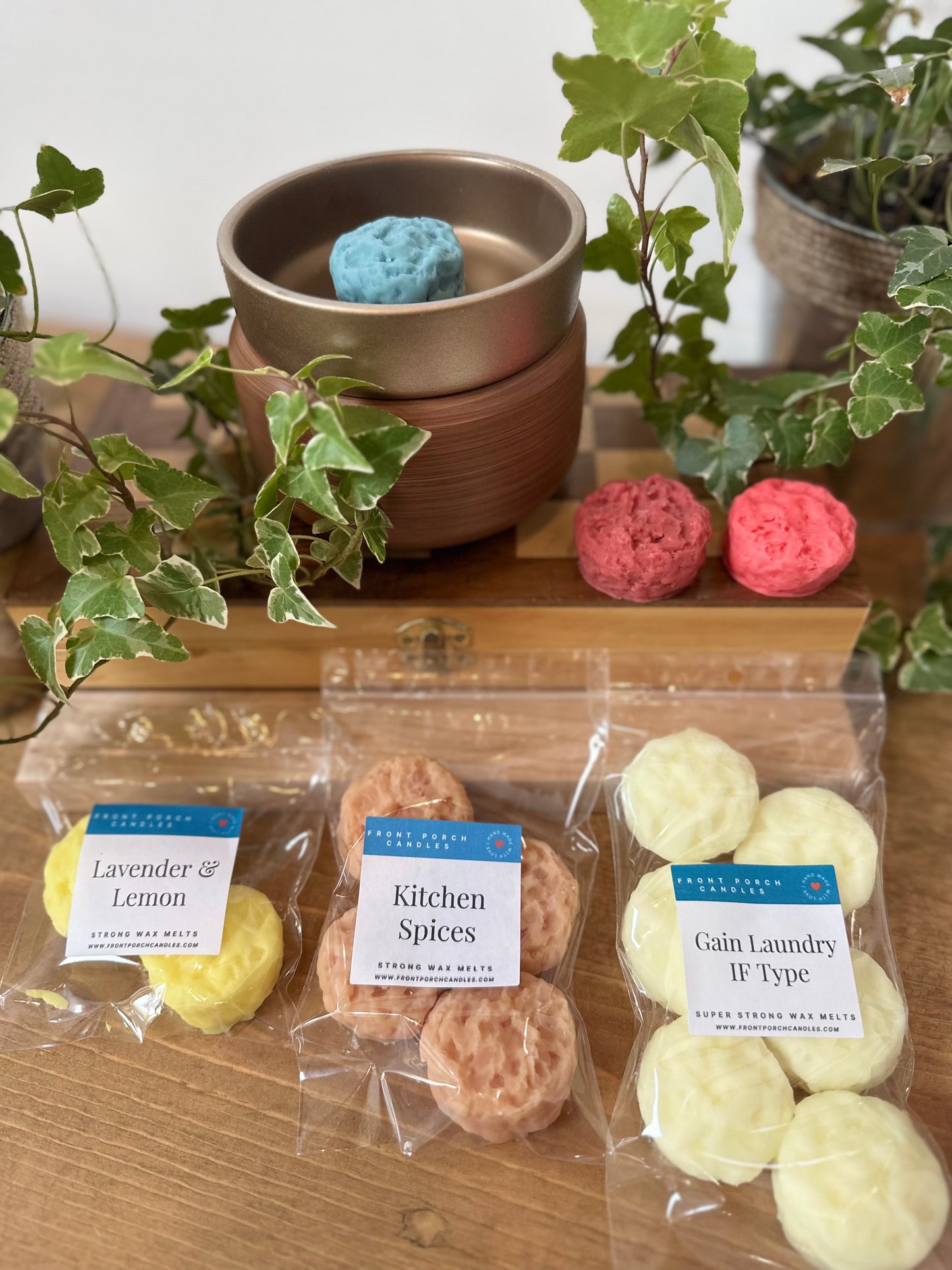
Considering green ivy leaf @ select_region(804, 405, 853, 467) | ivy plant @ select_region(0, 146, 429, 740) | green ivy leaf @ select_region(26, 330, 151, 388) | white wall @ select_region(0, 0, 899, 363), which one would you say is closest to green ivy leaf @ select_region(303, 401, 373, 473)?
ivy plant @ select_region(0, 146, 429, 740)

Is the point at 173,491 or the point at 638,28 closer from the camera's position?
the point at 638,28

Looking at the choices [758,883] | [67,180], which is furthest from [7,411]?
[758,883]

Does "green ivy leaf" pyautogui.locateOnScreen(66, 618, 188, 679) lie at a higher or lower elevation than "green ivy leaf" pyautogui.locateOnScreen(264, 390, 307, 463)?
lower

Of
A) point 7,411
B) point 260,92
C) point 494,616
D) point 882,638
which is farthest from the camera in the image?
point 260,92

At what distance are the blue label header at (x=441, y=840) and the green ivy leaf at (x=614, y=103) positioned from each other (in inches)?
20.9

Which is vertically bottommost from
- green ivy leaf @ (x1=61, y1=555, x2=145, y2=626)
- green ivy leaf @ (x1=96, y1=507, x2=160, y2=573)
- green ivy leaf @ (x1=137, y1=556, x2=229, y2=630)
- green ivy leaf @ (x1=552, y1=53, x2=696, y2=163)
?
green ivy leaf @ (x1=137, y1=556, x2=229, y2=630)

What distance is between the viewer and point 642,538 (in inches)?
31.2

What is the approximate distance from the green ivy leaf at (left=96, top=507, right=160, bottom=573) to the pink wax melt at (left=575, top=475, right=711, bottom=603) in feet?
1.24

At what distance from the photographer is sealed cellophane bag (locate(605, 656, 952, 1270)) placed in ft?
1.94

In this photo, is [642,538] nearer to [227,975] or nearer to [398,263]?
[398,263]

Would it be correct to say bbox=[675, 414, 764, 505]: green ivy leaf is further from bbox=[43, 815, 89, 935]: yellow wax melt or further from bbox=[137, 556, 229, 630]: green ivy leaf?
bbox=[43, 815, 89, 935]: yellow wax melt

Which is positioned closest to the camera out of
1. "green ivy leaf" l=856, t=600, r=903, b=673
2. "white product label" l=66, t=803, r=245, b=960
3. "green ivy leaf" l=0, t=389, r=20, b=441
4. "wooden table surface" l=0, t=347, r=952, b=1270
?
"green ivy leaf" l=0, t=389, r=20, b=441

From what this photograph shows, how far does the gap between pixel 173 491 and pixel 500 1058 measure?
492 millimetres

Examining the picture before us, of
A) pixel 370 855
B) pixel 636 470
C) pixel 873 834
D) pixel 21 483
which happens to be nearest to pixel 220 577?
pixel 21 483
